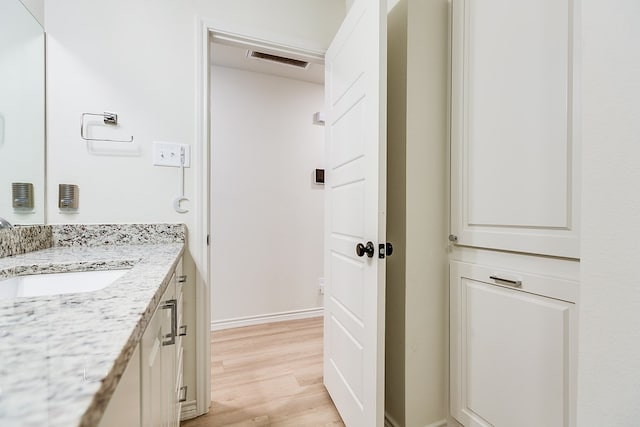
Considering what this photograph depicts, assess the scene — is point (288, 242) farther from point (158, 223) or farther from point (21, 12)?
point (21, 12)

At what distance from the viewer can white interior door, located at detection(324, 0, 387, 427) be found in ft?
3.38

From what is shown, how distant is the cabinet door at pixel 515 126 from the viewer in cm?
82

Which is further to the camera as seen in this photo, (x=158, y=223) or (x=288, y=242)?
(x=288, y=242)

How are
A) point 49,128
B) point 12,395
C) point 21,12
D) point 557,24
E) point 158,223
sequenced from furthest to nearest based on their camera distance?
point 158,223, point 49,128, point 21,12, point 557,24, point 12,395

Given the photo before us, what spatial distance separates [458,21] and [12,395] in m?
1.57

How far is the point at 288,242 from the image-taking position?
2.79 m

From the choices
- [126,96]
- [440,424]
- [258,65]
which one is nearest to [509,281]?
[440,424]

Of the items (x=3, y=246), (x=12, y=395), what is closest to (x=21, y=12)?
(x=3, y=246)

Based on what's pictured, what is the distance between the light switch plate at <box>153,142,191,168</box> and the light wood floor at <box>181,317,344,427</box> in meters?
1.33

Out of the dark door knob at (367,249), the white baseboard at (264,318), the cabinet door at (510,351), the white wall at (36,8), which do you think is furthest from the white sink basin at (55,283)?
the white baseboard at (264,318)

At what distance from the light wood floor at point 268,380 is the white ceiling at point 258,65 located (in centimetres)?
223

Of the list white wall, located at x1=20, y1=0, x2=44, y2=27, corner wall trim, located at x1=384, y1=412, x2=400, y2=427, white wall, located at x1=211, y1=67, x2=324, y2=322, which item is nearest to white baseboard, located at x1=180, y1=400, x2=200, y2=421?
corner wall trim, located at x1=384, y1=412, x2=400, y2=427

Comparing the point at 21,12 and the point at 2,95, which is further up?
the point at 21,12

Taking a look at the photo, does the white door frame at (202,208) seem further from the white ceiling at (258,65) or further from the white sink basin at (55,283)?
the white ceiling at (258,65)
